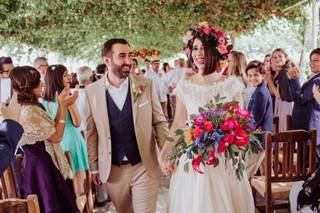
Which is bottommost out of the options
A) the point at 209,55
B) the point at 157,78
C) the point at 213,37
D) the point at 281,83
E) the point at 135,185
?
the point at 135,185

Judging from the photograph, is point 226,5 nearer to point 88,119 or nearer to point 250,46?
point 88,119

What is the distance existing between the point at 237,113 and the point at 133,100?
2.63ft

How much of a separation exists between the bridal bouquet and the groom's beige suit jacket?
→ 0.44 meters

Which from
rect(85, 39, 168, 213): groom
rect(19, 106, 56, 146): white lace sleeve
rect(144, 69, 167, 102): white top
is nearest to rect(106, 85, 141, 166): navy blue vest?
rect(85, 39, 168, 213): groom

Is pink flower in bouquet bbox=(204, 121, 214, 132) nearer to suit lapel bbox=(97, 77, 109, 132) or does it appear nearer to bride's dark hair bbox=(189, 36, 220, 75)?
bride's dark hair bbox=(189, 36, 220, 75)

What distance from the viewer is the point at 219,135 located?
7.39ft

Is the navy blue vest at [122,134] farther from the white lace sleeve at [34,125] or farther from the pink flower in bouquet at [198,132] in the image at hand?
the pink flower in bouquet at [198,132]

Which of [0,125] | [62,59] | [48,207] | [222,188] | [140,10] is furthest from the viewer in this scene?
[62,59]

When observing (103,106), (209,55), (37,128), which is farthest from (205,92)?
(37,128)

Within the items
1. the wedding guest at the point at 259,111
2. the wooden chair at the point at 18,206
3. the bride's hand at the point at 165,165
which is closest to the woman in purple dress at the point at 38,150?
the bride's hand at the point at 165,165

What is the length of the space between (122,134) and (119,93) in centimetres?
31

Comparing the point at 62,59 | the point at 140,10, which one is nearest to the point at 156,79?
the point at 140,10

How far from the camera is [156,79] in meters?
10.3

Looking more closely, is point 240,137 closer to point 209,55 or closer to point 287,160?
point 209,55
